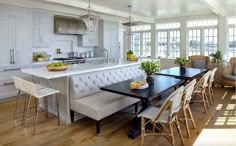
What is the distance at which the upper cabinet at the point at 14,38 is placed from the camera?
4.76 meters

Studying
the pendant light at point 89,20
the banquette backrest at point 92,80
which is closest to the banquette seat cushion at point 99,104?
the banquette backrest at point 92,80

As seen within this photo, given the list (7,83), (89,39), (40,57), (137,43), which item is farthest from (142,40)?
(7,83)

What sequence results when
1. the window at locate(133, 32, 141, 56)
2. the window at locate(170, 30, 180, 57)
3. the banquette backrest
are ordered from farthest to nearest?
the window at locate(133, 32, 141, 56), the window at locate(170, 30, 180, 57), the banquette backrest

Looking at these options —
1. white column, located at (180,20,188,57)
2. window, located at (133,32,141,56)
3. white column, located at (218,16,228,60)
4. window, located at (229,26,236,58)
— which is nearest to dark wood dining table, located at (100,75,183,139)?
white column, located at (218,16,228,60)

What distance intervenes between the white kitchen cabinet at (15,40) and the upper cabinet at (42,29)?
45 cm

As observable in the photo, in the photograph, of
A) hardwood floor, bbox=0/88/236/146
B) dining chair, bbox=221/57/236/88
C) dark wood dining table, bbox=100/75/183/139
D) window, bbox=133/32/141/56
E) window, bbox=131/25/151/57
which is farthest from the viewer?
window, bbox=133/32/141/56

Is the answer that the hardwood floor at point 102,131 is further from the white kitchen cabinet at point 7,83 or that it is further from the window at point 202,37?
the window at point 202,37

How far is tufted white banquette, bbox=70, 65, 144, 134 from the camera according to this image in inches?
123

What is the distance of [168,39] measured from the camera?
8.52 metres

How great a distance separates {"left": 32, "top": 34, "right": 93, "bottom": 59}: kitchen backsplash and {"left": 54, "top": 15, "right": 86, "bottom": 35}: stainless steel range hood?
397 millimetres

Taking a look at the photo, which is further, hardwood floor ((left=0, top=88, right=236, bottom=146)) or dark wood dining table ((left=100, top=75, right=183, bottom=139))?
hardwood floor ((left=0, top=88, right=236, bottom=146))

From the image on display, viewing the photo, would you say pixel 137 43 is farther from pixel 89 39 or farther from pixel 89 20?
pixel 89 20

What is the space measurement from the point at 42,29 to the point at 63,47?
47.4 inches

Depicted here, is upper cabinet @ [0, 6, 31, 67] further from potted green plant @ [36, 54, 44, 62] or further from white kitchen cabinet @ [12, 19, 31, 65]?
potted green plant @ [36, 54, 44, 62]
